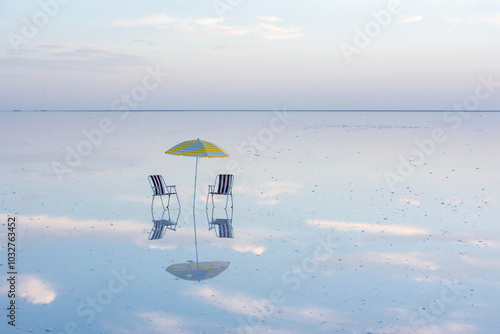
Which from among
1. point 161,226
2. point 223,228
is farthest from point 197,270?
point 161,226

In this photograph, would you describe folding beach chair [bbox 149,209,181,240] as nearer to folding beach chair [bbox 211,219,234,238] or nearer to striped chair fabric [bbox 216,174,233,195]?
folding beach chair [bbox 211,219,234,238]

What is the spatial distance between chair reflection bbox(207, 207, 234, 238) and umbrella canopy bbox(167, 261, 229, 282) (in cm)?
144

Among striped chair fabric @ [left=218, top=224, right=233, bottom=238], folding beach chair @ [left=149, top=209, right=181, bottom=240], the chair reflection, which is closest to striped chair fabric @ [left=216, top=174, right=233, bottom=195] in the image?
the chair reflection

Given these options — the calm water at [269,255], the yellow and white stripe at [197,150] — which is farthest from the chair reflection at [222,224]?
the yellow and white stripe at [197,150]

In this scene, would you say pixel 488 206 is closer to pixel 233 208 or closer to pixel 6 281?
pixel 233 208

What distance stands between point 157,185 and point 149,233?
5.09ft

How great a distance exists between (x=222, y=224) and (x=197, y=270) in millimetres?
2469

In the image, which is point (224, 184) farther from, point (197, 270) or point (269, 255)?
point (197, 270)

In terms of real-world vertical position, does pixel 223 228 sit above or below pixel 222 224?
below

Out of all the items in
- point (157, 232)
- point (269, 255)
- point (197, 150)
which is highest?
point (197, 150)

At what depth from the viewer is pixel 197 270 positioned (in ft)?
20.9

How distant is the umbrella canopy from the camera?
6.16 meters

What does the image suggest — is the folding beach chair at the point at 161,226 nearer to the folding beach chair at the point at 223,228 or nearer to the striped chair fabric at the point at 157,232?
the striped chair fabric at the point at 157,232

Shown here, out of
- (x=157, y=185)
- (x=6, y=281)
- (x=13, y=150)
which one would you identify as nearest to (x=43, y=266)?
(x=6, y=281)
